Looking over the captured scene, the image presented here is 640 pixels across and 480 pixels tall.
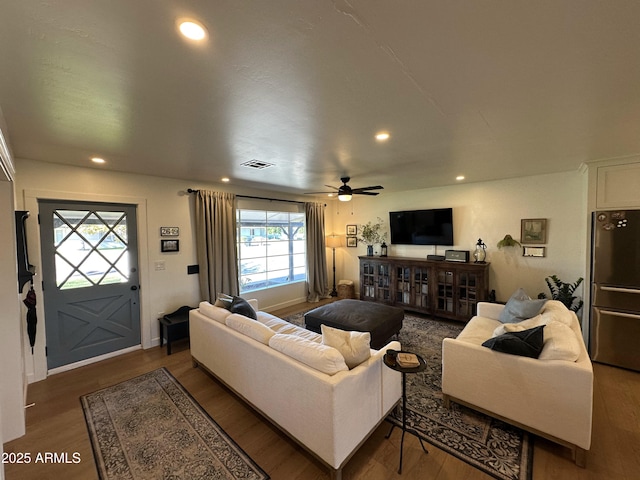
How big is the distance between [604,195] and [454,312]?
2.51m

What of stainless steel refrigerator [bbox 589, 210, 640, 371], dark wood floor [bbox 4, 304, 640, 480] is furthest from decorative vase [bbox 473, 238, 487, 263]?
dark wood floor [bbox 4, 304, 640, 480]

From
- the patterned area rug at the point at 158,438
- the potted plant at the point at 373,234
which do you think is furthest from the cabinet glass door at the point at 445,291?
the patterned area rug at the point at 158,438

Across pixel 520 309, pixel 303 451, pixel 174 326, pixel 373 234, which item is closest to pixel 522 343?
pixel 520 309

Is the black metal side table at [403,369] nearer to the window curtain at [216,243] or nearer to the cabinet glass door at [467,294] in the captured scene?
the cabinet glass door at [467,294]

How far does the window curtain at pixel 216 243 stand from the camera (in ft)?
13.8

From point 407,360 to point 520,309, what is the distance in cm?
196

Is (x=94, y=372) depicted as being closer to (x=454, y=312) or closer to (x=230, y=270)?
(x=230, y=270)

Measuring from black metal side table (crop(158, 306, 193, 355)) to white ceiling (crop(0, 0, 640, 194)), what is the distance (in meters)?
2.24

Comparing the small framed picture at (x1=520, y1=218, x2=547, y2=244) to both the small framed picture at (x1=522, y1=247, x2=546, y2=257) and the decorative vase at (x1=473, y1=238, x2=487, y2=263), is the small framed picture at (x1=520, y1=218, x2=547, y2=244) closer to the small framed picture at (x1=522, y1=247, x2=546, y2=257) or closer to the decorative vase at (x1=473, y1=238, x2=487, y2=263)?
the small framed picture at (x1=522, y1=247, x2=546, y2=257)

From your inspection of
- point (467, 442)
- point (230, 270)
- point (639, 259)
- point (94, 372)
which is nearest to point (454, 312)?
point (639, 259)

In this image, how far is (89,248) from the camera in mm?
3367

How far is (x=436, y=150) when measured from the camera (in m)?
Result: 2.82

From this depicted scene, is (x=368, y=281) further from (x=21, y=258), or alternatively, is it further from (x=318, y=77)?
(x=21, y=258)

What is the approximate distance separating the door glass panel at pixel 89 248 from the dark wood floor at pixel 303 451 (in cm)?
121
